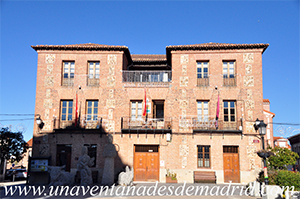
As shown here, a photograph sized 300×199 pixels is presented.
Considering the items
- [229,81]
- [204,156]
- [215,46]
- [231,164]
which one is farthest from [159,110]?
[231,164]

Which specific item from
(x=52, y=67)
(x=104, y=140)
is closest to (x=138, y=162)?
(x=104, y=140)

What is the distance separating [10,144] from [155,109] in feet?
39.0

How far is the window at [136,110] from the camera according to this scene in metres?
21.7

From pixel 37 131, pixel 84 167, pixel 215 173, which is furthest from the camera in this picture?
pixel 37 131

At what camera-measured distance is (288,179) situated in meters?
14.2

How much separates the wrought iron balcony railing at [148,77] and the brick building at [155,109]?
0.08 meters

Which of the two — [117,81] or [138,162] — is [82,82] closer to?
[117,81]

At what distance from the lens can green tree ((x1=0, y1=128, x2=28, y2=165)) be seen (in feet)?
73.3

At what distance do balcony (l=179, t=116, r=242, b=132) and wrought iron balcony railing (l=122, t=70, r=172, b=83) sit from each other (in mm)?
3411

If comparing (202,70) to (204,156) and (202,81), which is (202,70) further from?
(204,156)

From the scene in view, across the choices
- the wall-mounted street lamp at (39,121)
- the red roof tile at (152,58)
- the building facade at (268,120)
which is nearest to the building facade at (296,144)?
Result: the building facade at (268,120)

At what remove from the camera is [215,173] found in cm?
2031

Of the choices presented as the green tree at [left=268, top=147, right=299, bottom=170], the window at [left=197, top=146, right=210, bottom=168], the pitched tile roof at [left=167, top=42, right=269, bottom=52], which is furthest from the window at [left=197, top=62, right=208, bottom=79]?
the green tree at [left=268, top=147, right=299, bottom=170]

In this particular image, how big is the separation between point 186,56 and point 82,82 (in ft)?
26.7
